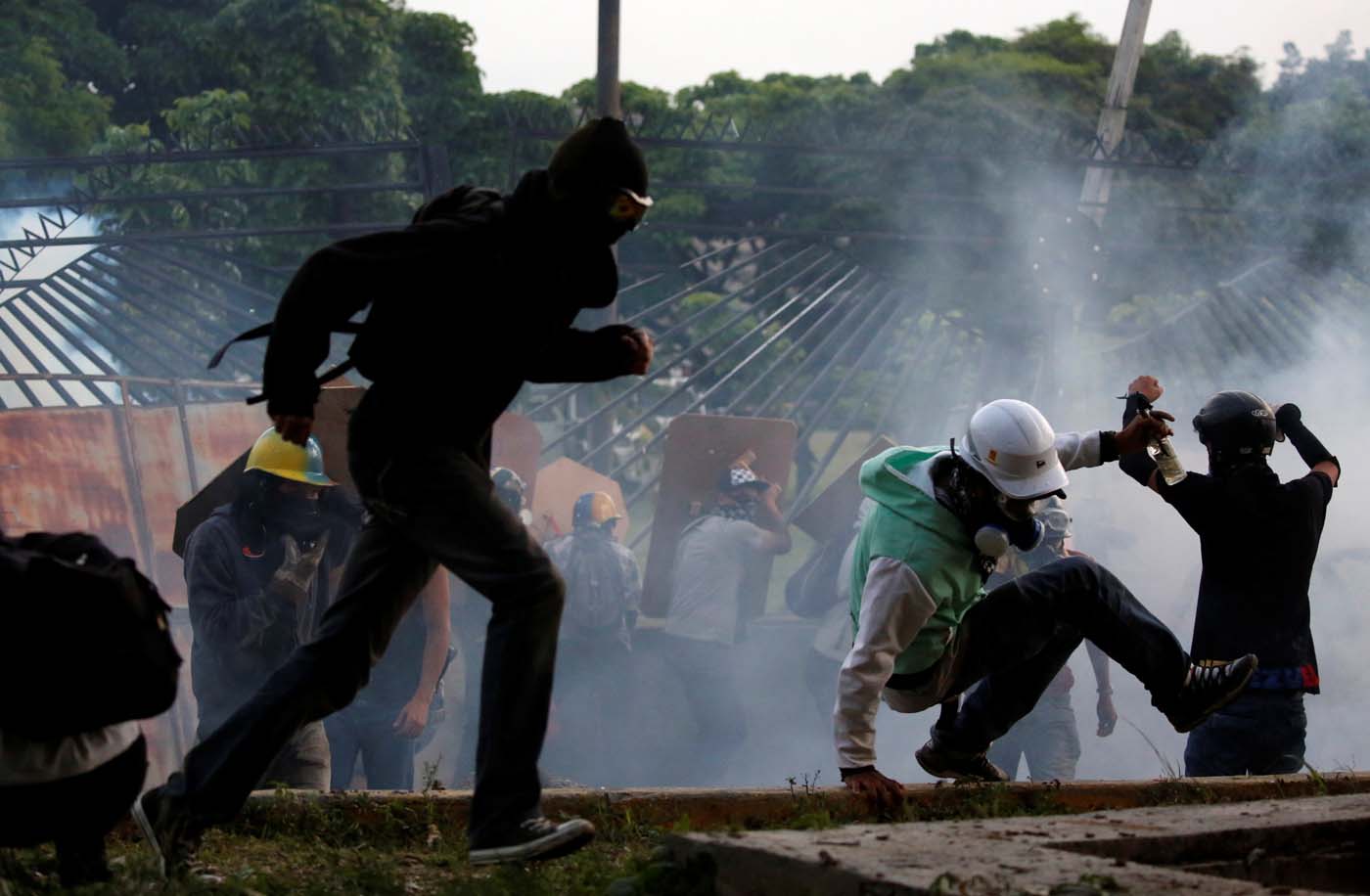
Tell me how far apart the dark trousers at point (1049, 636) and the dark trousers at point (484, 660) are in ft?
5.58

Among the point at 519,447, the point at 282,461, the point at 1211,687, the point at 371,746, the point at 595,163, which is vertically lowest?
the point at 371,746

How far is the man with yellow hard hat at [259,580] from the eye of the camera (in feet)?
18.9

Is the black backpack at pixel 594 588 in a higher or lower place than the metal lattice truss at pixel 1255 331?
lower

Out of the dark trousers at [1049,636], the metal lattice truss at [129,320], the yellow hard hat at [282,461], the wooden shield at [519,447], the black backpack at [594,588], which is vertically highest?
the metal lattice truss at [129,320]

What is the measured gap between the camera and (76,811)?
3361 mm

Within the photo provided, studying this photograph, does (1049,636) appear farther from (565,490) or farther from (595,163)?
(565,490)

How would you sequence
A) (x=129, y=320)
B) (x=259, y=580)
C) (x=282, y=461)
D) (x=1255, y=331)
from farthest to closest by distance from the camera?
(x=1255, y=331) → (x=129, y=320) → (x=282, y=461) → (x=259, y=580)

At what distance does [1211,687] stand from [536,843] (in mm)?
2498

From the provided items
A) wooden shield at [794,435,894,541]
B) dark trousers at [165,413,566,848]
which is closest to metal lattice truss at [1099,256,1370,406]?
wooden shield at [794,435,894,541]

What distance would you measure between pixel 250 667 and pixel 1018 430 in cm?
329

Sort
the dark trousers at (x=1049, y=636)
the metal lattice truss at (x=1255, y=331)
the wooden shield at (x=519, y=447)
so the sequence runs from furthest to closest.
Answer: the metal lattice truss at (x=1255, y=331), the wooden shield at (x=519, y=447), the dark trousers at (x=1049, y=636)

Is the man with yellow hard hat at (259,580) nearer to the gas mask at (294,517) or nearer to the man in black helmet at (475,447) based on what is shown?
the gas mask at (294,517)

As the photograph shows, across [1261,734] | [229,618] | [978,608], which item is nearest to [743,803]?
[978,608]

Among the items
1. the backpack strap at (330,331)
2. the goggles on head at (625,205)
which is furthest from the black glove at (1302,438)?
the backpack strap at (330,331)
